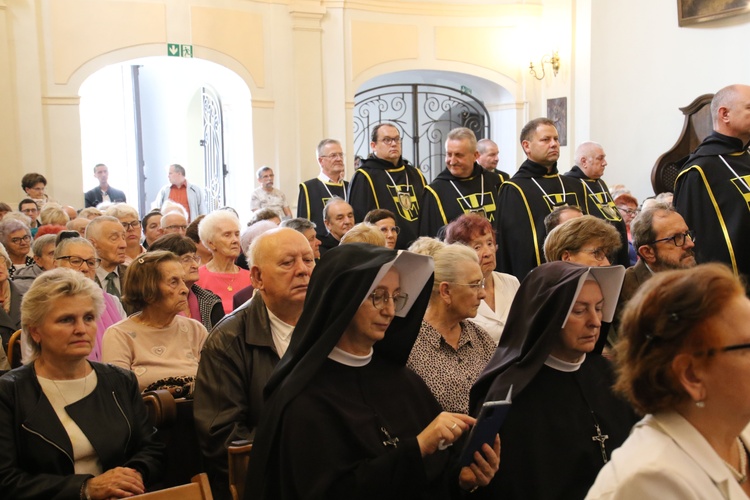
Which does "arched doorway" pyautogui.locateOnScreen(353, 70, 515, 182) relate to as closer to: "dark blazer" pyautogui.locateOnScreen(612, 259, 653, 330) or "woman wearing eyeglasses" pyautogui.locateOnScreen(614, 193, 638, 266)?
"woman wearing eyeglasses" pyautogui.locateOnScreen(614, 193, 638, 266)

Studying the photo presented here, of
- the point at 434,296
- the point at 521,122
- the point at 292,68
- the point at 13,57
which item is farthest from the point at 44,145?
the point at 434,296

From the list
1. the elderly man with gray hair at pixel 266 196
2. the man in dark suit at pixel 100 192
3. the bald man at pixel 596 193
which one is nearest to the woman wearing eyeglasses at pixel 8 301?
the bald man at pixel 596 193

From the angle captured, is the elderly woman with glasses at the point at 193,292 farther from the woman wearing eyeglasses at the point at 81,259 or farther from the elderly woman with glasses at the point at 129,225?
the elderly woman with glasses at the point at 129,225

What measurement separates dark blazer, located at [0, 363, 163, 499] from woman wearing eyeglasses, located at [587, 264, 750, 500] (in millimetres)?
2089

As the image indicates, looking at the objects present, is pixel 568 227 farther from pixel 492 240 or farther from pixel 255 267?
pixel 255 267

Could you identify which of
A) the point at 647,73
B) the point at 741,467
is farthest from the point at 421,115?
the point at 741,467

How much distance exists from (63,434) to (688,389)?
7.69 ft

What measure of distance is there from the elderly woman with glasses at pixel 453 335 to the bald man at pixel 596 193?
2455 mm

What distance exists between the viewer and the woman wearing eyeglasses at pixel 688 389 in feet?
5.61

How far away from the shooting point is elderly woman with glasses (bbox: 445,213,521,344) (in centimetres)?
462

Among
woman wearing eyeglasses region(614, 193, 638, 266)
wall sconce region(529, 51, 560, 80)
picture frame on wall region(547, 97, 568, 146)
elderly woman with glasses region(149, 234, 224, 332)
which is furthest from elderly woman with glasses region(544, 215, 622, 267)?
wall sconce region(529, 51, 560, 80)

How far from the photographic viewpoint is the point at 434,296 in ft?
12.3

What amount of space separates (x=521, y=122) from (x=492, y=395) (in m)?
11.9

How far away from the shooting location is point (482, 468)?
8.79 feet
